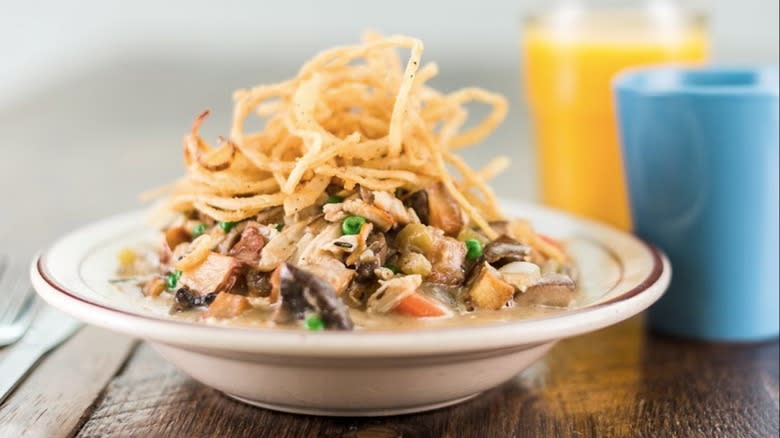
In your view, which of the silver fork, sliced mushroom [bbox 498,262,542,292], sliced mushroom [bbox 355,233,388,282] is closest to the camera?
sliced mushroom [bbox 355,233,388,282]

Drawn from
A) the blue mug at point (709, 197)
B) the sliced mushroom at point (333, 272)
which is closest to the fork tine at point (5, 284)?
the sliced mushroom at point (333, 272)

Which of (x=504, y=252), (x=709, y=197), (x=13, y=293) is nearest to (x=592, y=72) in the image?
(x=709, y=197)

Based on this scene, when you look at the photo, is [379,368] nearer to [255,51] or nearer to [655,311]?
[655,311]

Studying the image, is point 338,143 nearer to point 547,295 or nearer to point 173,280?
point 173,280

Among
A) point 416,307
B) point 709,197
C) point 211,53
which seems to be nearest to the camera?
point 416,307

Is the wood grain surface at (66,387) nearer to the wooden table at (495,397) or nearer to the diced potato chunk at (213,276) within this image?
the wooden table at (495,397)

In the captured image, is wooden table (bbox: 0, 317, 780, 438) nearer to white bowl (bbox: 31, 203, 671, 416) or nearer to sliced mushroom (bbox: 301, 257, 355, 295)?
white bowl (bbox: 31, 203, 671, 416)

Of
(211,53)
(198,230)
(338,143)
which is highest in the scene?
(338,143)

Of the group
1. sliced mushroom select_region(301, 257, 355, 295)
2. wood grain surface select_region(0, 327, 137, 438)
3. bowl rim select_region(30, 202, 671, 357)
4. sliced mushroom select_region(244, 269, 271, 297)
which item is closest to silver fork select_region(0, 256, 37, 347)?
wood grain surface select_region(0, 327, 137, 438)
